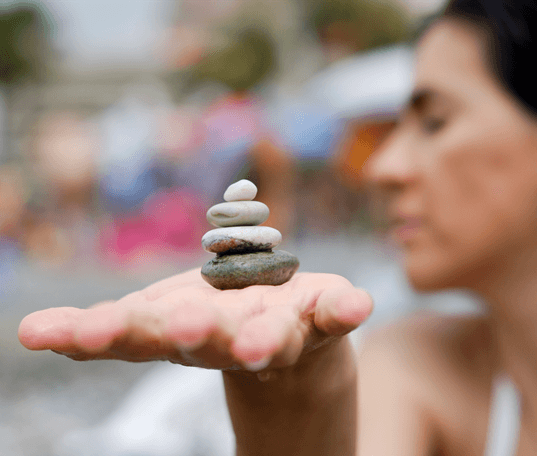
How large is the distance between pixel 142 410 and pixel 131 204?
469cm

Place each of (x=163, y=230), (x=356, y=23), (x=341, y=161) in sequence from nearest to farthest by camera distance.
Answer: (x=163, y=230) < (x=341, y=161) < (x=356, y=23)

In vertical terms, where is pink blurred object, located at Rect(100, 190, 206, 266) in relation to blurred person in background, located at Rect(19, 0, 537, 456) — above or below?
above

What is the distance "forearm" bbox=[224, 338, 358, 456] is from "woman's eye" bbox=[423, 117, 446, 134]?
3.15 ft

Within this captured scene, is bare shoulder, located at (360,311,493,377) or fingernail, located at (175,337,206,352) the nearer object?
fingernail, located at (175,337,206,352)

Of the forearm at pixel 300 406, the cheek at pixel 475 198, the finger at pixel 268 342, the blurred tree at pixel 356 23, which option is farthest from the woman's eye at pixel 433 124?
the blurred tree at pixel 356 23

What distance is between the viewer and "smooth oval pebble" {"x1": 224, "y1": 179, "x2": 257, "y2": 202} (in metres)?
1.14

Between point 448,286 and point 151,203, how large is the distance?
18.4 ft

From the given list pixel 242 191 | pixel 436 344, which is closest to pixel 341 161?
pixel 436 344

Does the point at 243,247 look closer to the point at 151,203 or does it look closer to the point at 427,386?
the point at 427,386

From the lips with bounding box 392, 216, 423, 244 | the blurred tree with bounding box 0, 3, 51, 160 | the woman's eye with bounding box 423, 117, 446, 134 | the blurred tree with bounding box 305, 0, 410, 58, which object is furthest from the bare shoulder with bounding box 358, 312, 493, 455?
the blurred tree with bounding box 305, 0, 410, 58

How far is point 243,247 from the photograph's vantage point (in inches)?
42.6

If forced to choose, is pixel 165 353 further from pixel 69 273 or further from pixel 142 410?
pixel 69 273

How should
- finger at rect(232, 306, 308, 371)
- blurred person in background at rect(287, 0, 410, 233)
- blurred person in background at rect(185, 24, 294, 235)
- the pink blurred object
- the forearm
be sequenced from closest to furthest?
finger at rect(232, 306, 308, 371)
the forearm
blurred person in background at rect(185, 24, 294, 235)
the pink blurred object
blurred person in background at rect(287, 0, 410, 233)

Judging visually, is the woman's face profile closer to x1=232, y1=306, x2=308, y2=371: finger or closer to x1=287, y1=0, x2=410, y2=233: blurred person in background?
x1=232, y1=306, x2=308, y2=371: finger
